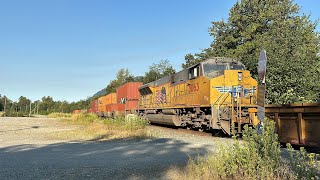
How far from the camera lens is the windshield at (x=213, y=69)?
14672mm

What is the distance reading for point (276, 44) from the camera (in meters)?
20.1

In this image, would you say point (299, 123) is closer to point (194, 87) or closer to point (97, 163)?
point (97, 163)

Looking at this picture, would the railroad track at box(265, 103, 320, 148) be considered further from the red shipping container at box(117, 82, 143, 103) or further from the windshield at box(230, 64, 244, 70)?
the red shipping container at box(117, 82, 143, 103)

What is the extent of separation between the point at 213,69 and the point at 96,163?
903cm

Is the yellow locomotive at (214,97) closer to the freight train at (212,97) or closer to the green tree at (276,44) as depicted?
the freight train at (212,97)

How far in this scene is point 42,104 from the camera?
131000 millimetres

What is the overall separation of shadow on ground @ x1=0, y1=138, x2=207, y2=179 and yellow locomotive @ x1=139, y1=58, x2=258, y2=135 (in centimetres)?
363

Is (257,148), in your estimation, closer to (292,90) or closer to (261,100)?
(261,100)

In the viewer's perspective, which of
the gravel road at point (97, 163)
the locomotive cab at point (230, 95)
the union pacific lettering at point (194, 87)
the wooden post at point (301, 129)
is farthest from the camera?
the union pacific lettering at point (194, 87)

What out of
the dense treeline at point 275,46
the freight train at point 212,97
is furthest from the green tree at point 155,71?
the freight train at point 212,97

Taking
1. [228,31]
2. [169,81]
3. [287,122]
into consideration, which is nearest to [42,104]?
[228,31]

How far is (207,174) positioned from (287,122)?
531 centimetres

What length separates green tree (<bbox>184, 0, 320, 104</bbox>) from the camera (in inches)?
699

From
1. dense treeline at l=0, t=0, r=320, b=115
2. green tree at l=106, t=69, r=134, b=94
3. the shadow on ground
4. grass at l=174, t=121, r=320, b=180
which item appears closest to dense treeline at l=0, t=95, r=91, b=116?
green tree at l=106, t=69, r=134, b=94
